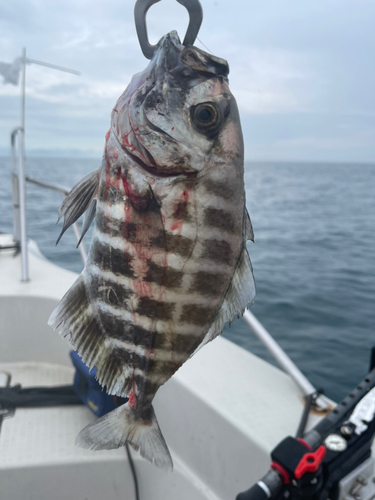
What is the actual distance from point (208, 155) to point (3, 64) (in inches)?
53.7

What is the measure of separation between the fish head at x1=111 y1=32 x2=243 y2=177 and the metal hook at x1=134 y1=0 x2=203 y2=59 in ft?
0.17

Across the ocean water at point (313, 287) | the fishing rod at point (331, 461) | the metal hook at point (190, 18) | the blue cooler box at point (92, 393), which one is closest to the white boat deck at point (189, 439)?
the blue cooler box at point (92, 393)

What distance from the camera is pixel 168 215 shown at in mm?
999

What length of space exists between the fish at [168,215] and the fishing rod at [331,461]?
0.93 meters

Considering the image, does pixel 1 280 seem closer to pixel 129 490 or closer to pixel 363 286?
pixel 129 490

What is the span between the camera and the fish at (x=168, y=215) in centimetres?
101

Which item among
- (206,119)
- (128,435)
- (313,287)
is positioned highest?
(206,119)

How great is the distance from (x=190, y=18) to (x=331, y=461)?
1.96 meters

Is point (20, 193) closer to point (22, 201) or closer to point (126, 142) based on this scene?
point (22, 201)

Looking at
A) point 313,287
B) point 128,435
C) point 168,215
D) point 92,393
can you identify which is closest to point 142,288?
point 168,215

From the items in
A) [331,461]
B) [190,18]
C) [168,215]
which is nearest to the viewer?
[190,18]

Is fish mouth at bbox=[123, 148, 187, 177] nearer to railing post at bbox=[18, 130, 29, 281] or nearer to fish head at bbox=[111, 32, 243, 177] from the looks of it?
fish head at bbox=[111, 32, 243, 177]

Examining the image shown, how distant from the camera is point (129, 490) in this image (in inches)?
124

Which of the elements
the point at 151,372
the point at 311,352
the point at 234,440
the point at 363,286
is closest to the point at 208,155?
the point at 151,372
